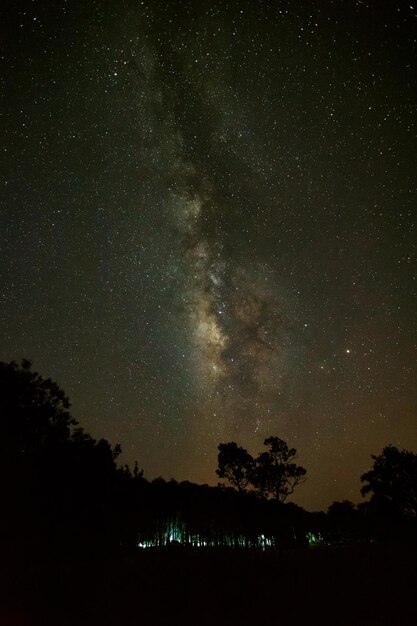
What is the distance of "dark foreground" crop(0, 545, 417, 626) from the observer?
11.1 m

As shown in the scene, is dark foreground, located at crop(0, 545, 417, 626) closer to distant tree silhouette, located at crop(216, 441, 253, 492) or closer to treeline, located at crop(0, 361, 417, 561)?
treeline, located at crop(0, 361, 417, 561)

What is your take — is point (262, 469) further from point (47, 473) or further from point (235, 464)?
point (47, 473)

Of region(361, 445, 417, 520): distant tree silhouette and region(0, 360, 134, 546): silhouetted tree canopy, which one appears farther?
region(361, 445, 417, 520): distant tree silhouette

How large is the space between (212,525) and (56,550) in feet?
77.9

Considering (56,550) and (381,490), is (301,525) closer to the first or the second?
(381,490)

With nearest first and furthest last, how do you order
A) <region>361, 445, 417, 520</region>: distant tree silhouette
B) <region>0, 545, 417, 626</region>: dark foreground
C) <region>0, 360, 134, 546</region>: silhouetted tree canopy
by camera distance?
<region>0, 545, 417, 626</region>: dark foreground < <region>0, 360, 134, 546</region>: silhouetted tree canopy < <region>361, 445, 417, 520</region>: distant tree silhouette

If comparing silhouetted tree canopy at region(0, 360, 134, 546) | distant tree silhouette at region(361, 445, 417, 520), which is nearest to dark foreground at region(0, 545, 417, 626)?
silhouetted tree canopy at region(0, 360, 134, 546)

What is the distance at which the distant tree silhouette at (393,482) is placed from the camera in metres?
35.1

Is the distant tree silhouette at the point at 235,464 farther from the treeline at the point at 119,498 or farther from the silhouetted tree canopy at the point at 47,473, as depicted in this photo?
the silhouetted tree canopy at the point at 47,473

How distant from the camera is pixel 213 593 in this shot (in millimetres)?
13844

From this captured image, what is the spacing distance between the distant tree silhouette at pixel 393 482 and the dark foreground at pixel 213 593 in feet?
58.1

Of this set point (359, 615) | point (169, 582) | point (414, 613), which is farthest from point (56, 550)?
point (414, 613)

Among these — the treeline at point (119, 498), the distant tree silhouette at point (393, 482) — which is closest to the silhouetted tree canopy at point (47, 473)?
the treeline at point (119, 498)

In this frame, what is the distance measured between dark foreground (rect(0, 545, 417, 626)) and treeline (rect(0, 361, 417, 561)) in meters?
1.42
